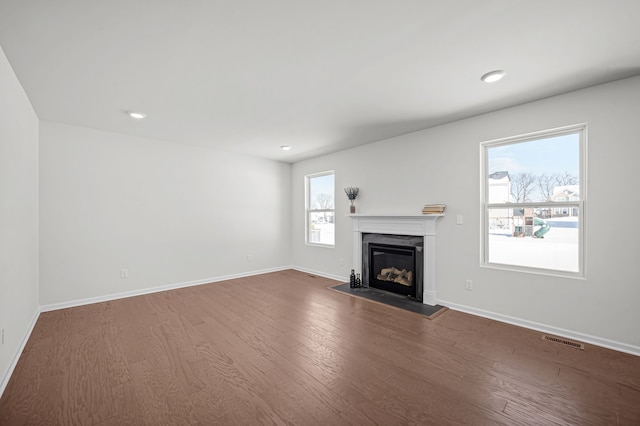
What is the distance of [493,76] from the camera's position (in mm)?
2400

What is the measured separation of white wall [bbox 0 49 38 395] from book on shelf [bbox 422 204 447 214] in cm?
423

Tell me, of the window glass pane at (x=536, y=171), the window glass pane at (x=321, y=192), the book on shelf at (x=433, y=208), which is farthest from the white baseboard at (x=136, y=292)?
the window glass pane at (x=536, y=171)

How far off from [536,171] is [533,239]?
29.8 inches

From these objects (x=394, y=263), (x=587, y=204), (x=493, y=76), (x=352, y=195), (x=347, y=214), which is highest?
(x=493, y=76)

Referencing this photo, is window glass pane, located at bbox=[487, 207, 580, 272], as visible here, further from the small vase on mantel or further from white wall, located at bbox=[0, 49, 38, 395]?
white wall, located at bbox=[0, 49, 38, 395]

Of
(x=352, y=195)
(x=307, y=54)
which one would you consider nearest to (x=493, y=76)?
(x=307, y=54)

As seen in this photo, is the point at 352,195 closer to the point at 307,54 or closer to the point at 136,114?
the point at 307,54

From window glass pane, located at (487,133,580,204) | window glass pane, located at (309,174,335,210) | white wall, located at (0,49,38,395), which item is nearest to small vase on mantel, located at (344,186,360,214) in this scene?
window glass pane, located at (309,174,335,210)

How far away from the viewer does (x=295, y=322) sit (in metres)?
3.14

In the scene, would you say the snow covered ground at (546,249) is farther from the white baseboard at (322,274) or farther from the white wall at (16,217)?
the white wall at (16,217)

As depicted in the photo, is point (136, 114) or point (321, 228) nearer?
point (136, 114)

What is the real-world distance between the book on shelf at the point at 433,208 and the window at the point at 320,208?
1.99m

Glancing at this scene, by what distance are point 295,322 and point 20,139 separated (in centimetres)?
328

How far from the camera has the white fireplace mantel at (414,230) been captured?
12.3ft
